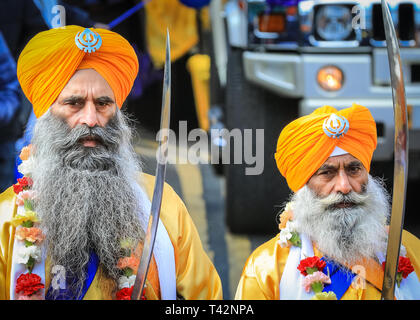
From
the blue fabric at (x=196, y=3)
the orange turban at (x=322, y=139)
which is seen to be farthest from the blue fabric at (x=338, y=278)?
the blue fabric at (x=196, y=3)

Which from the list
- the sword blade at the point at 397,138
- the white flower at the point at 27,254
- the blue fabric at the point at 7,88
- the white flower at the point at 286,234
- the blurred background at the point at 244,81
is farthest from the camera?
the blue fabric at the point at 7,88

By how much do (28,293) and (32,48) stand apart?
0.89 m

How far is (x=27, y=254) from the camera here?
8.64ft

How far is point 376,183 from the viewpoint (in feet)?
9.63

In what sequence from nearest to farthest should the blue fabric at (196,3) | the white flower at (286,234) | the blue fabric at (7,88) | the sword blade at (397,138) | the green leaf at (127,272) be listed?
the sword blade at (397,138) < the green leaf at (127,272) < the white flower at (286,234) < the blue fabric at (7,88) < the blue fabric at (196,3)

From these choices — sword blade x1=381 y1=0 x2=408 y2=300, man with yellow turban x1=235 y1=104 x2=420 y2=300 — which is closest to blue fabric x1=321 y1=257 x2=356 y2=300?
man with yellow turban x1=235 y1=104 x2=420 y2=300

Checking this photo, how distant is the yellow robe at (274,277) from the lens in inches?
109

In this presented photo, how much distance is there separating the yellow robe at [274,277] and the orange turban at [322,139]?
280mm

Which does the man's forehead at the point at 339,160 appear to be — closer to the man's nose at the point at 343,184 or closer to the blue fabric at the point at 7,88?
the man's nose at the point at 343,184

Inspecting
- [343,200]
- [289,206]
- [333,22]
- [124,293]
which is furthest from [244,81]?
[124,293]

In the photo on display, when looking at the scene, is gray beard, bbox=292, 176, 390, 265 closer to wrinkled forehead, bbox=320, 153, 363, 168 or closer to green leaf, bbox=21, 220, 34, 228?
wrinkled forehead, bbox=320, 153, 363, 168

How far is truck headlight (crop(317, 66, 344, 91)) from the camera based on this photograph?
334cm

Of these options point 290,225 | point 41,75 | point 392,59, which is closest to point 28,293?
point 41,75

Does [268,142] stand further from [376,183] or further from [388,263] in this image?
[388,263]
